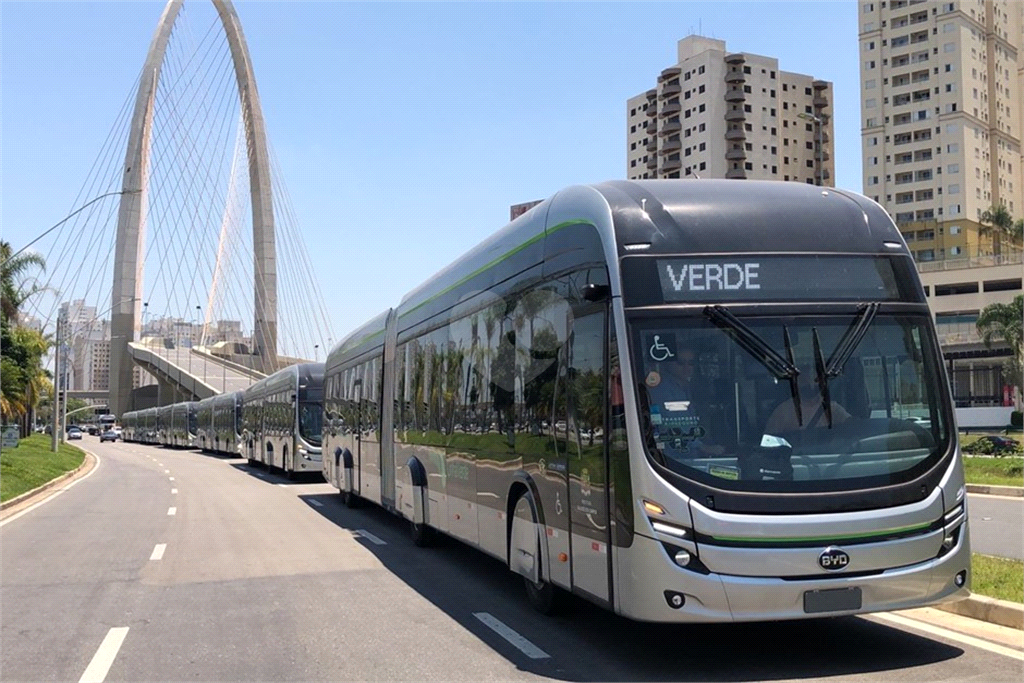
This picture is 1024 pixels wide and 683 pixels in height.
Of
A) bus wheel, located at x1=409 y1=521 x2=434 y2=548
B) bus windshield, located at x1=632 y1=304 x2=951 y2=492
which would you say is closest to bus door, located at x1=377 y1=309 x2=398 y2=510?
bus wheel, located at x1=409 y1=521 x2=434 y2=548

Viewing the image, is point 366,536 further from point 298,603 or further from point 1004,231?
point 1004,231

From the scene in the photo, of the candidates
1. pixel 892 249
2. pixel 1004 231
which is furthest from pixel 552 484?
pixel 1004 231

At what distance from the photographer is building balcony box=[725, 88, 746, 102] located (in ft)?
378

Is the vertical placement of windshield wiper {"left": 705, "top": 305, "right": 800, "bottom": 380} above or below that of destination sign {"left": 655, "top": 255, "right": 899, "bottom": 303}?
below

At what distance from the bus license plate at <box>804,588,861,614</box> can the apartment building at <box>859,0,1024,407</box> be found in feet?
312

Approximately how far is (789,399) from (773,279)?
83 cm

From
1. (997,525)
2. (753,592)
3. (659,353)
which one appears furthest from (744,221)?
(997,525)

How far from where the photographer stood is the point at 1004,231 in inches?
3693

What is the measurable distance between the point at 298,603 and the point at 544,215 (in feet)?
13.7

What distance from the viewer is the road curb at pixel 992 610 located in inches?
306

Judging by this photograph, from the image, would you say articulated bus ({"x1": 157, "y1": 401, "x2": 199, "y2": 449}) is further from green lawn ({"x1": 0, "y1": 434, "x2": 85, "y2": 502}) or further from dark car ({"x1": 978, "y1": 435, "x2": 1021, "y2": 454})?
dark car ({"x1": 978, "y1": 435, "x2": 1021, "y2": 454})

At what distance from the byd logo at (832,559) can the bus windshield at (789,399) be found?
→ 1.26 feet

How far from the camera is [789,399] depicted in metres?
6.67

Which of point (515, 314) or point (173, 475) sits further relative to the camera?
point (173, 475)
